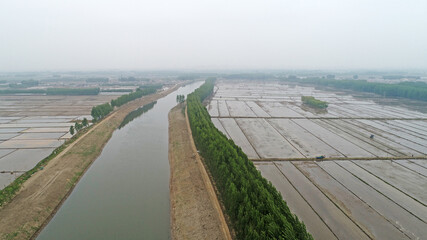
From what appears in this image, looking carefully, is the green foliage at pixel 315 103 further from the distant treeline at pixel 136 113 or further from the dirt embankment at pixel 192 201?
the distant treeline at pixel 136 113

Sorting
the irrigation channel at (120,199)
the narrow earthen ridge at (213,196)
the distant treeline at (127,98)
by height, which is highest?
the distant treeline at (127,98)

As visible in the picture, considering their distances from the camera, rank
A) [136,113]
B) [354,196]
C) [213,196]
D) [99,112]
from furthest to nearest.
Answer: [136,113], [99,112], [354,196], [213,196]

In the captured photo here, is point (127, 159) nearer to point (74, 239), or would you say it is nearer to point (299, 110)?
point (74, 239)

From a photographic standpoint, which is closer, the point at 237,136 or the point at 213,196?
the point at 213,196

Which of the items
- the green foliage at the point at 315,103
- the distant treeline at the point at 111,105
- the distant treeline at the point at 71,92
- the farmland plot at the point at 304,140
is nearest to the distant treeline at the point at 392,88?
the green foliage at the point at 315,103

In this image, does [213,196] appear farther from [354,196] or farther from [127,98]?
[127,98]

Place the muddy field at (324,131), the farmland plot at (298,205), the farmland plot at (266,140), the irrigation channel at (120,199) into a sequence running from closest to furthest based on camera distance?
the farmland plot at (298,205), the irrigation channel at (120,199), the farmland plot at (266,140), the muddy field at (324,131)

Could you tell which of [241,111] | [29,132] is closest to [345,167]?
[241,111]
